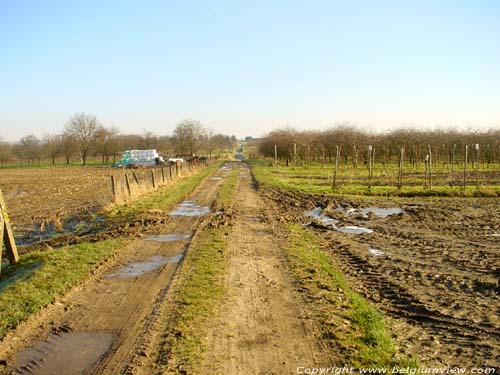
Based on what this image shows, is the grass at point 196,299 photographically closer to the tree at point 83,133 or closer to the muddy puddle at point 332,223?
the muddy puddle at point 332,223

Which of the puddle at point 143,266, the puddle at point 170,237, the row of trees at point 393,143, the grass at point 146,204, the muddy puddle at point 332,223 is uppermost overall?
the row of trees at point 393,143

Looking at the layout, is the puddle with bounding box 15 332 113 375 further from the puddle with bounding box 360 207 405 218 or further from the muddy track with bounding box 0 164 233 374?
the puddle with bounding box 360 207 405 218

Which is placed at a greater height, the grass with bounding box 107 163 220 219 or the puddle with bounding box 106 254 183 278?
the grass with bounding box 107 163 220 219

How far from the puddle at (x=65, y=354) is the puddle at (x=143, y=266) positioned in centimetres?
276

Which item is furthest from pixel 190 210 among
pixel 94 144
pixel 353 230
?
pixel 94 144

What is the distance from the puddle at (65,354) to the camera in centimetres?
469

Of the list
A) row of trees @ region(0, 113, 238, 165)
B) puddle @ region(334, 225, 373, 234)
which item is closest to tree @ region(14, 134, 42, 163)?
row of trees @ region(0, 113, 238, 165)

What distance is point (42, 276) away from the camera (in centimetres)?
793

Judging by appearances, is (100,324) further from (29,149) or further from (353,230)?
(29,149)

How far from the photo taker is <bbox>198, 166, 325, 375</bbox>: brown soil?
15.2ft

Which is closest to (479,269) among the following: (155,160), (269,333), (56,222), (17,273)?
(269,333)

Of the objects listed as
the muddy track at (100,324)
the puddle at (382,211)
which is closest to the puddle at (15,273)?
the muddy track at (100,324)

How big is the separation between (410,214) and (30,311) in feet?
44.8

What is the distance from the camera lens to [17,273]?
8.75 meters
